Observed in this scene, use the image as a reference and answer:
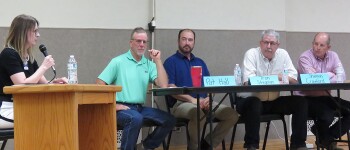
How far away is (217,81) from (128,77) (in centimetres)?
76

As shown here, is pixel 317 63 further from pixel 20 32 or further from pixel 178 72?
pixel 20 32

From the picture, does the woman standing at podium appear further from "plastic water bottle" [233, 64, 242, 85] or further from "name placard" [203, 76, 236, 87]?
"plastic water bottle" [233, 64, 242, 85]

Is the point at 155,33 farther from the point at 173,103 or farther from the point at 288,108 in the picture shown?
the point at 288,108

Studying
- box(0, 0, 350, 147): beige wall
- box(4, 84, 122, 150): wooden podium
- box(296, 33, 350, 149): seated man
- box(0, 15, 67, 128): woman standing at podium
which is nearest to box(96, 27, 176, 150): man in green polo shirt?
box(0, 15, 67, 128): woman standing at podium

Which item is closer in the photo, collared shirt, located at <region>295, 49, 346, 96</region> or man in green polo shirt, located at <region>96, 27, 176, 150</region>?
man in green polo shirt, located at <region>96, 27, 176, 150</region>

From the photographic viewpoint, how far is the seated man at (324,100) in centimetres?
400

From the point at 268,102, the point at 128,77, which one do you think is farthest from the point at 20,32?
the point at 268,102

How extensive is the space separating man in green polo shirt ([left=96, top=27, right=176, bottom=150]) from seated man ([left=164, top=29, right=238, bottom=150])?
0.87ft

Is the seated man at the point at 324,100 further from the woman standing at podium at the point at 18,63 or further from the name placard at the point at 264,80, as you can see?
the woman standing at podium at the point at 18,63

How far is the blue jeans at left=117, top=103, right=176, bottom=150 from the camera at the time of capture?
3139 mm

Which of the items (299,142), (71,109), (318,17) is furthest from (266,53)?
(71,109)

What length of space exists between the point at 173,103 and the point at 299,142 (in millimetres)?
1114

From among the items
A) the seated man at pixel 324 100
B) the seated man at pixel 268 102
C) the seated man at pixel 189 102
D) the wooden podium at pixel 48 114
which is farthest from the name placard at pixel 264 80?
the wooden podium at pixel 48 114

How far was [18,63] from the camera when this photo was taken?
2.86m
